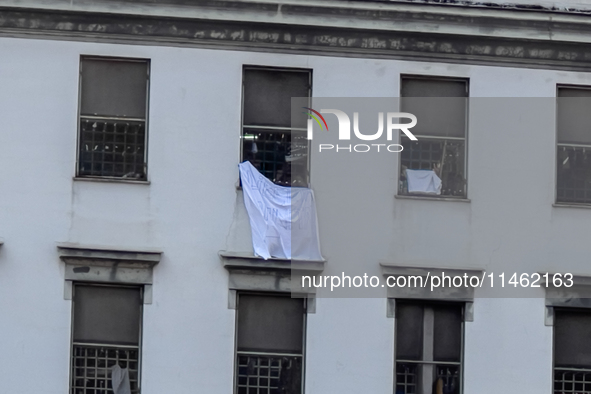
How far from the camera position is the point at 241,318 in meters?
17.5

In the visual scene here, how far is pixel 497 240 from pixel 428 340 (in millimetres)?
1876

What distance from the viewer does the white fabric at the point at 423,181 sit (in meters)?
17.9

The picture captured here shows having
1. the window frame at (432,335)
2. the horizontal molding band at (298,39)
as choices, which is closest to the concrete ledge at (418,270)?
the window frame at (432,335)

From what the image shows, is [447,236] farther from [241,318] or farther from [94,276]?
[94,276]

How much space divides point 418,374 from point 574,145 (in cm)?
442

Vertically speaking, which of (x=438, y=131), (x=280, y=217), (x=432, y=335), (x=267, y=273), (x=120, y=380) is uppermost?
(x=438, y=131)

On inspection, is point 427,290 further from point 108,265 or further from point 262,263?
point 108,265

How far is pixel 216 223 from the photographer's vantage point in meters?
17.3

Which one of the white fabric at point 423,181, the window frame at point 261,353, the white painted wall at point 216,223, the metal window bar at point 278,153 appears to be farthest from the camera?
the white fabric at point 423,181

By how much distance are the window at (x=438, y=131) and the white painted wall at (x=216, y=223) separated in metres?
0.22

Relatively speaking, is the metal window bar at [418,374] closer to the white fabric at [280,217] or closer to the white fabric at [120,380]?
the white fabric at [280,217]

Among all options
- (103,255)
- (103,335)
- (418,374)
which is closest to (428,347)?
(418,374)

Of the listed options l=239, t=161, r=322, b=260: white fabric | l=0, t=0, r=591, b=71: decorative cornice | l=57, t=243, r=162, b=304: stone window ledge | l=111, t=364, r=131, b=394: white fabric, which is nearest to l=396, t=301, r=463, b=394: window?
l=239, t=161, r=322, b=260: white fabric

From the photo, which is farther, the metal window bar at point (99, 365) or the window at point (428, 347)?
the window at point (428, 347)
